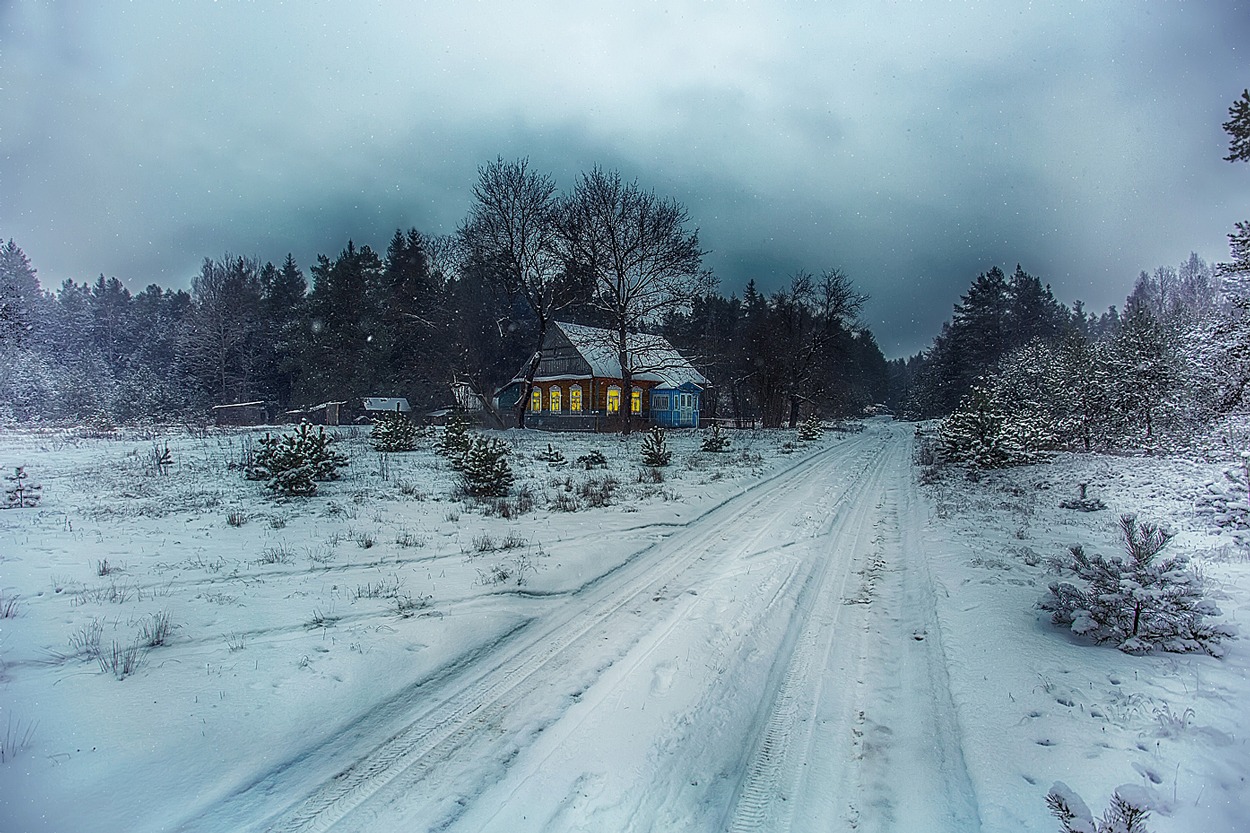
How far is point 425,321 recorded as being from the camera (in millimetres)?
Answer: 28625

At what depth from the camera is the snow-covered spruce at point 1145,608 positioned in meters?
4.06

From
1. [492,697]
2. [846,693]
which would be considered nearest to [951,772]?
[846,693]

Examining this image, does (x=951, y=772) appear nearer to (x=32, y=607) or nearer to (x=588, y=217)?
(x=32, y=607)

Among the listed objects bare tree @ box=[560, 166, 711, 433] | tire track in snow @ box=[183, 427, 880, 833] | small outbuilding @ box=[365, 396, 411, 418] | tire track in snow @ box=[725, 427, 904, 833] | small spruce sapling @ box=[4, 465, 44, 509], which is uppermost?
bare tree @ box=[560, 166, 711, 433]

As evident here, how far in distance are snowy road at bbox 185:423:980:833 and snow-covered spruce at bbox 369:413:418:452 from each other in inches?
582

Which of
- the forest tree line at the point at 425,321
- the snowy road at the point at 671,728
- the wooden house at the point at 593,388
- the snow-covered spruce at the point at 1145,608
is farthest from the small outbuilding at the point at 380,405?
the snow-covered spruce at the point at 1145,608

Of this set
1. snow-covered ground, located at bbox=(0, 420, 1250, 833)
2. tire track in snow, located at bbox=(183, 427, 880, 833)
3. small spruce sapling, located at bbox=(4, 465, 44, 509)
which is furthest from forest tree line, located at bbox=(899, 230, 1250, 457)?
small spruce sapling, located at bbox=(4, 465, 44, 509)

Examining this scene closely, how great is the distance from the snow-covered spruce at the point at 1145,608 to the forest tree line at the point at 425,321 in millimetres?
24079

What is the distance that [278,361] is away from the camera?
148ft

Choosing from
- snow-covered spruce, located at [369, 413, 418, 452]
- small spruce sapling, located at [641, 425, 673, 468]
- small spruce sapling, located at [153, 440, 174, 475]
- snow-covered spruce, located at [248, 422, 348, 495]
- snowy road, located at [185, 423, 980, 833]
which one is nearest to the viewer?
snowy road, located at [185, 423, 980, 833]

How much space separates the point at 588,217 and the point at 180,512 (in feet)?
73.7

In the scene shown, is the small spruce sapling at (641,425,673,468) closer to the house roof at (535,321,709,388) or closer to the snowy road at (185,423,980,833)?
the snowy road at (185,423,980,833)

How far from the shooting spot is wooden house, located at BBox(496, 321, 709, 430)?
1399 inches

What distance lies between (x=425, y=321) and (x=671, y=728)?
28.7 metres
